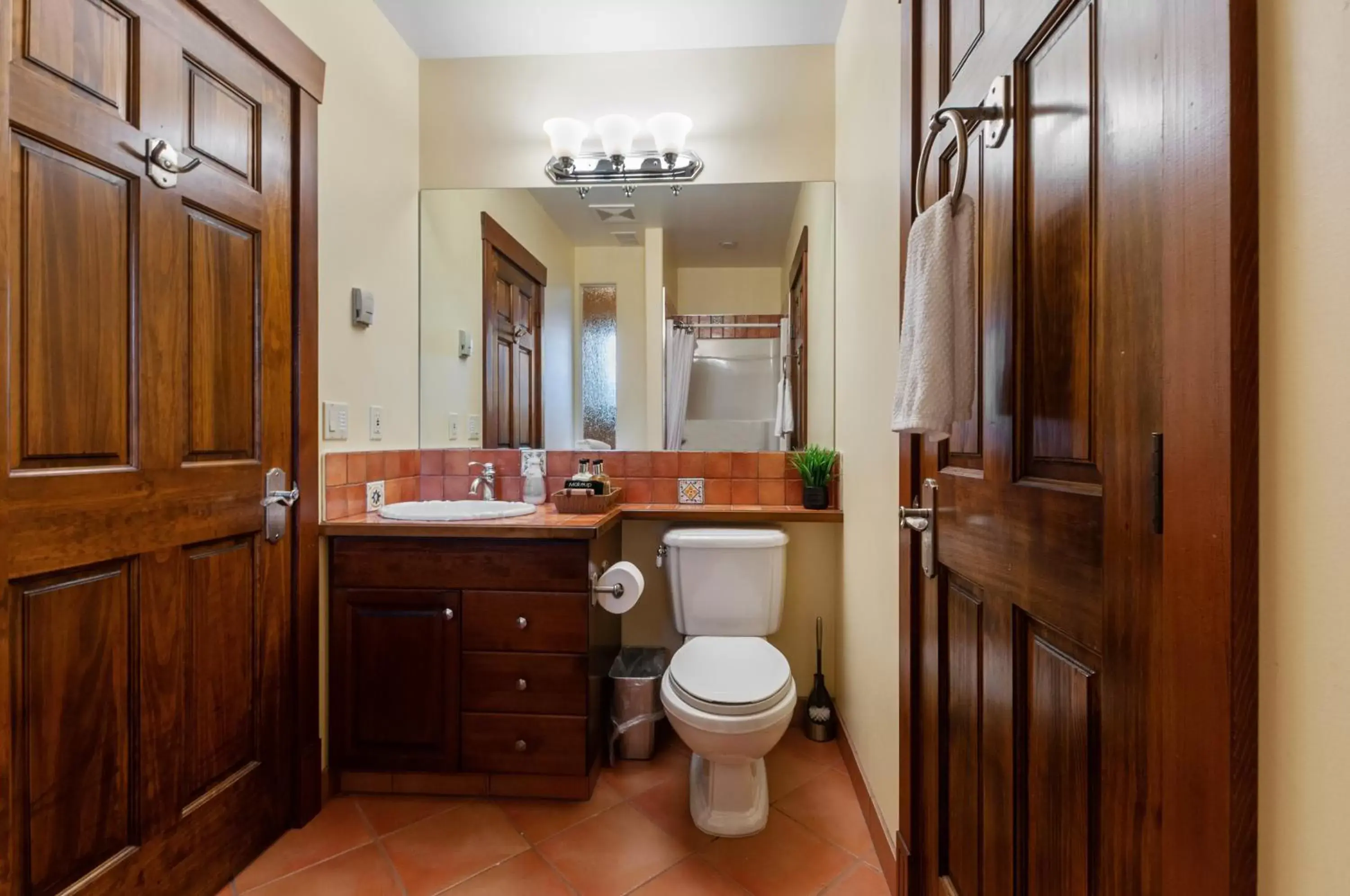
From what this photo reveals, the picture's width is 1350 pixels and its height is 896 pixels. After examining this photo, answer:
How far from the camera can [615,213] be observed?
90.5 inches

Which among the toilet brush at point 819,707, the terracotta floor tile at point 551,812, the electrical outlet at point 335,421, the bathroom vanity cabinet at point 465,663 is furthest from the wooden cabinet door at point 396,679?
the toilet brush at point 819,707

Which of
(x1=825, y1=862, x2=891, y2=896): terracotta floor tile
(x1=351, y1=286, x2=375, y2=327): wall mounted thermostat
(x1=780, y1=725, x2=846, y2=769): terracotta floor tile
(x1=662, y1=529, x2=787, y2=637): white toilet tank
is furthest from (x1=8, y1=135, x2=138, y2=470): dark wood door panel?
(x1=780, y1=725, x2=846, y2=769): terracotta floor tile

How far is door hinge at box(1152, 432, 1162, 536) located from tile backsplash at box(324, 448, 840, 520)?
172cm

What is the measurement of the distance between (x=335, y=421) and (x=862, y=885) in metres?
1.85

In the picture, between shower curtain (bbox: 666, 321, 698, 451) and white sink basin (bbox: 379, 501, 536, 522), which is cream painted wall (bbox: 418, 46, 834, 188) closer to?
shower curtain (bbox: 666, 321, 698, 451)

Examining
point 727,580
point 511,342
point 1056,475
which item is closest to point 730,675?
point 727,580

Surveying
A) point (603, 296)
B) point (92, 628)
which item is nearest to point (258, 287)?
point (92, 628)

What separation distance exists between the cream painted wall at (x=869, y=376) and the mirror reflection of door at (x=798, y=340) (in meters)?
0.14

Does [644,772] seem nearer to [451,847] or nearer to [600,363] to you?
[451,847]

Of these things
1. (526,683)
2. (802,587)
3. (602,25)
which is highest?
(602,25)

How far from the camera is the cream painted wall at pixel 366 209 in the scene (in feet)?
5.66

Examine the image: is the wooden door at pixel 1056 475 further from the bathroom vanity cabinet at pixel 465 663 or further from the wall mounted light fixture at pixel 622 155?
the wall mounted light fixture at pixel 622 155

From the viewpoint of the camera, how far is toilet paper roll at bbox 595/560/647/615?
1766 mm

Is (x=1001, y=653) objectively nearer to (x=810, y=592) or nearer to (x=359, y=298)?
Result: (x=810, y=592)
